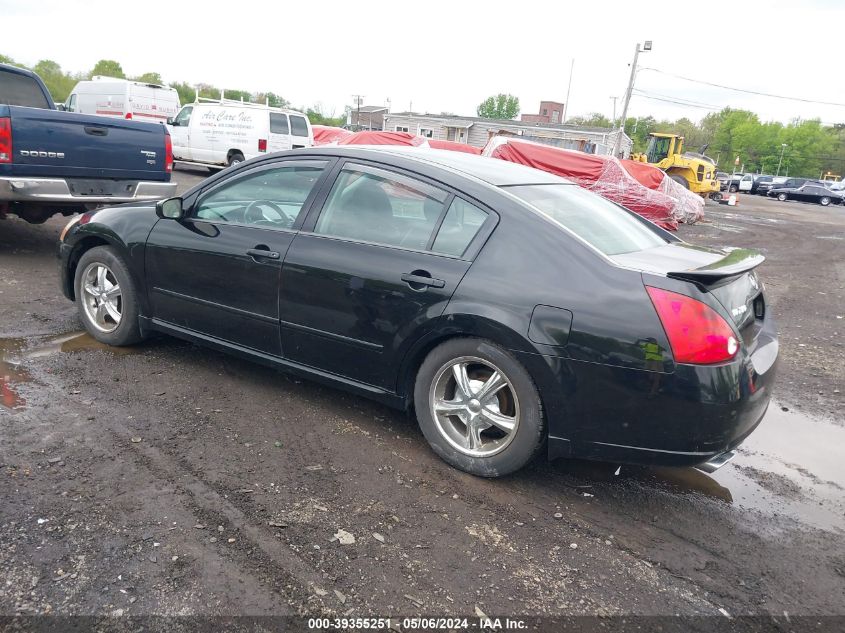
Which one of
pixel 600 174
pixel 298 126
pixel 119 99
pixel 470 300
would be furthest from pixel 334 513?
pixel 119 99

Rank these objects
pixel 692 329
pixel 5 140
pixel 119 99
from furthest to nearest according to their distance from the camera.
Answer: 1. pixel 119 99
2. pixel 5 140
3. pixel 692 329

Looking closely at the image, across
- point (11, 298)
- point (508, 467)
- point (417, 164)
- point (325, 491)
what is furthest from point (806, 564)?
point (11, 298)

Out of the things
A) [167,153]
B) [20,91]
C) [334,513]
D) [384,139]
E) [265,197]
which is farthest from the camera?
[384,139]

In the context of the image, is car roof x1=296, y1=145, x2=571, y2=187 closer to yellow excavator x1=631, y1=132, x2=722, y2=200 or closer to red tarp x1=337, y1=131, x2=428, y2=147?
red tarp x1=337, y1=131, x2=428, y2=147

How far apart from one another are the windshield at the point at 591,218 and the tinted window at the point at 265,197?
1304mm

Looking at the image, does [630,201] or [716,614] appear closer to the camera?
[716,614]

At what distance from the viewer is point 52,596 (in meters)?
2.35

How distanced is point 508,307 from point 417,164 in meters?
1.09

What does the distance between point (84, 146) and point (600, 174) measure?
42.4 feet

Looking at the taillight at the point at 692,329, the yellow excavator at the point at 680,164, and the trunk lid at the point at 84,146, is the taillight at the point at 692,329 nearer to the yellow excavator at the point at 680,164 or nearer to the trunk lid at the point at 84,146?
the trunk lid at the point at 84,146

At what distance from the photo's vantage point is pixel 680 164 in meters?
30.3

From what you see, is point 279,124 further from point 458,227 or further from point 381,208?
point 458,227

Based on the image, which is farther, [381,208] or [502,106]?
[502,106]

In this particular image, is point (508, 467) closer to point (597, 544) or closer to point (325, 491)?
point (597, 544)
